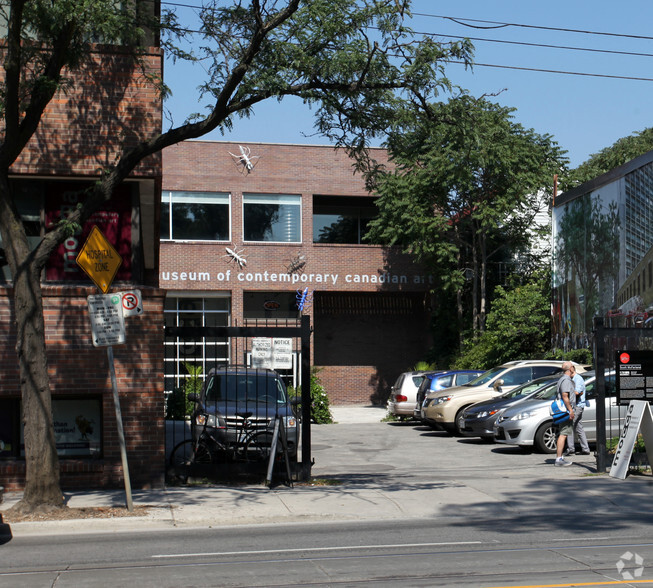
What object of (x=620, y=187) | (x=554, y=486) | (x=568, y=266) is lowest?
(x=554, y=486)

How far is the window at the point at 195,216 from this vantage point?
34.2m

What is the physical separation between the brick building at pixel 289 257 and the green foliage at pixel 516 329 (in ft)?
18.0

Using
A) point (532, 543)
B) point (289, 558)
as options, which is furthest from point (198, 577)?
point (532, 543)

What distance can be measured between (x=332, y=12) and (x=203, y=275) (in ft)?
74.7

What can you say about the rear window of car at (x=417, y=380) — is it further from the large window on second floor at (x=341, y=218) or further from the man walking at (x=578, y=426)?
the large window on second floor at (x=341, y=218)

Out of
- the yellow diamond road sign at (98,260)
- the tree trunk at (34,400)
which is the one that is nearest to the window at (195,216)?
the yellow diamond road sign at (98,260)

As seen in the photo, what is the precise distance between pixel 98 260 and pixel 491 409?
36.6 ft

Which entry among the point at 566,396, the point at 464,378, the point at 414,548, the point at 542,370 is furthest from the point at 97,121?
the point at 464,378

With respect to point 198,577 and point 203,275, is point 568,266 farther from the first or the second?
point 198,577

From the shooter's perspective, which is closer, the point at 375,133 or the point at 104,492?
the point at 104,492

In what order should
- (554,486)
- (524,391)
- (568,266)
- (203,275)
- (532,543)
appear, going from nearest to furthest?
(532,543), (554,486), (524,391), (568,266), (203,275)

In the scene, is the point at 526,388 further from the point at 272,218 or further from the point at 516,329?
the point at 272,218

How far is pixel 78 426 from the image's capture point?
41.9ft

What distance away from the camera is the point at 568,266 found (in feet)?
95.3
